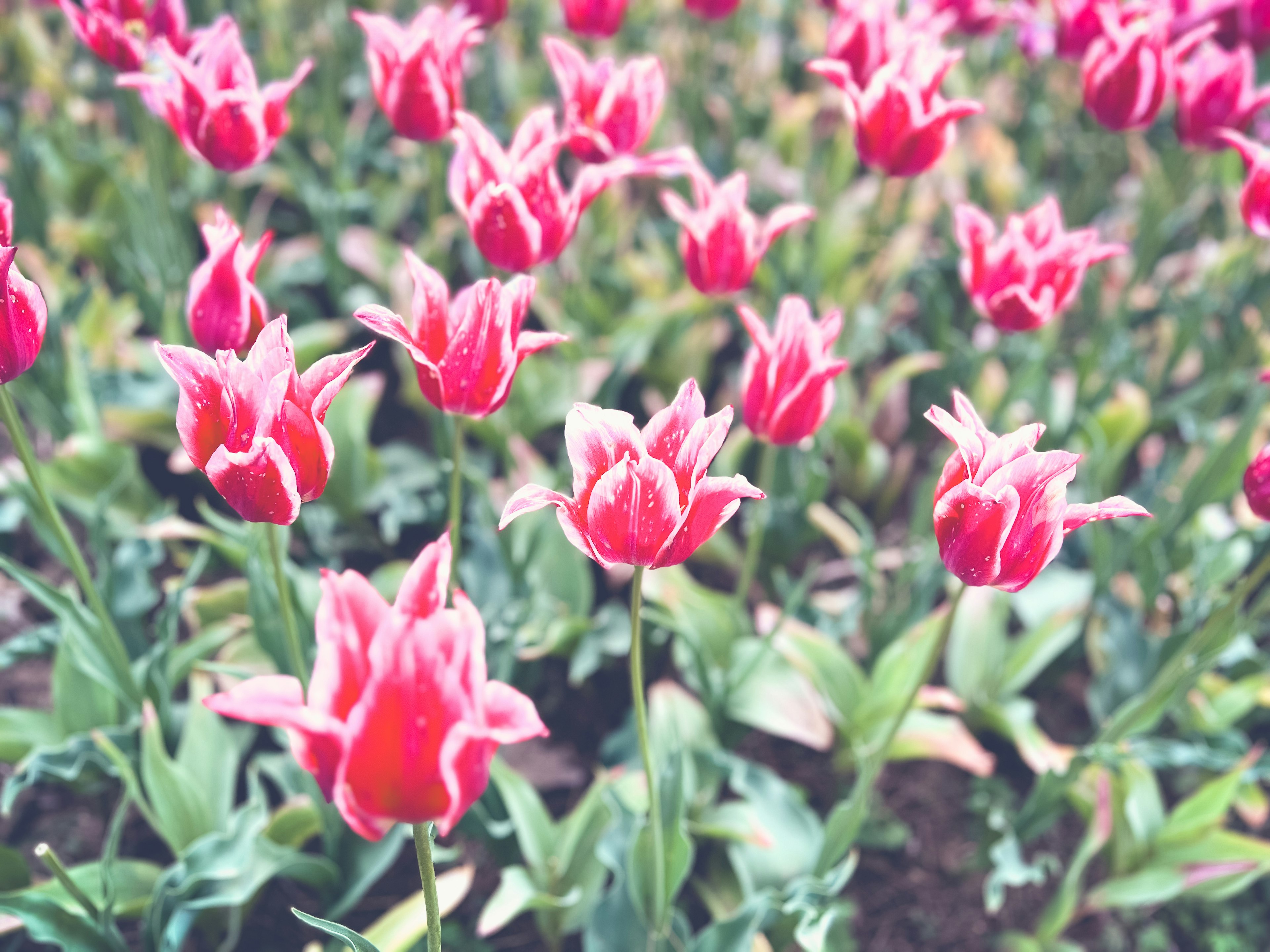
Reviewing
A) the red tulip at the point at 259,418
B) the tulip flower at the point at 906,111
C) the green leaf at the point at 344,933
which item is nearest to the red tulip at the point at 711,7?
the tulip flower at the point at 906,111

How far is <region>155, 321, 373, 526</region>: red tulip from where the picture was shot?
956 mm

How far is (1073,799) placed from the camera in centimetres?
189

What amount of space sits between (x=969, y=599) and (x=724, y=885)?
2.78 ft

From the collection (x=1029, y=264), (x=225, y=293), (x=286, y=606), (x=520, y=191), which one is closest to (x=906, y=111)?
(x=1029, y=264)

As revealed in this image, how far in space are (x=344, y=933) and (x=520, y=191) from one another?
3.16ft

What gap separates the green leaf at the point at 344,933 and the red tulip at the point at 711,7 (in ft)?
7.85

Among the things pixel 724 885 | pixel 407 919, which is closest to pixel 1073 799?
pixel 724 885

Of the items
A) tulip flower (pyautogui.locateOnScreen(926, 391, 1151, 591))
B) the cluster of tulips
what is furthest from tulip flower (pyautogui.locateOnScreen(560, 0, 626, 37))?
tulip flower (pyautogui.locateOnScreen(926, 391, 1151, 591))

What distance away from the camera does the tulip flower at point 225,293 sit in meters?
1.24

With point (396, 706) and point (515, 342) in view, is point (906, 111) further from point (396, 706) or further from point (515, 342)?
point (396, 706)

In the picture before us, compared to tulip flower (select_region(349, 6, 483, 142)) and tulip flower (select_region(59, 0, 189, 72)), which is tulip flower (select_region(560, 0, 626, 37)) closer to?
tulip flower (select_region(349, 6, 483, 142))

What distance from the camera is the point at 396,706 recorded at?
2.44ft

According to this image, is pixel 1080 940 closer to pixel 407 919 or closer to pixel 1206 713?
pixel 1206 713

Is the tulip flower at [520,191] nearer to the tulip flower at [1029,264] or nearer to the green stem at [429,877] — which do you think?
the tulip flower at [1029,264]
